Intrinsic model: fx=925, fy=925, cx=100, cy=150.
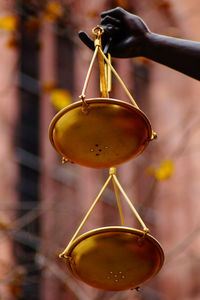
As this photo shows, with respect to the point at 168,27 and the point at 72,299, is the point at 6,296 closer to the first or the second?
the point at 72,299

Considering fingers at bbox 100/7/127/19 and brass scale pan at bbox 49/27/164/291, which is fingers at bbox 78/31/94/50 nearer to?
fingers at bbox 100/7/127/19

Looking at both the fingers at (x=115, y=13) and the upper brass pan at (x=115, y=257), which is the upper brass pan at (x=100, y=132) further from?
the fingers at (x=115, y=13)

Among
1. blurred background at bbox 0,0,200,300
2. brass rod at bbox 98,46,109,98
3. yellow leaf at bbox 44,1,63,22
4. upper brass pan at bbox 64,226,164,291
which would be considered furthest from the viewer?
blurred background at bbox 0,0,200,300

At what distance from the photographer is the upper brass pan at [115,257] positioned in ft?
14.5

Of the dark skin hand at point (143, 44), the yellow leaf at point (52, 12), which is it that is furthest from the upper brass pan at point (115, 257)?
the yellow leaf at point (52, 12)

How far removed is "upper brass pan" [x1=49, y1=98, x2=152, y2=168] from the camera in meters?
4.46

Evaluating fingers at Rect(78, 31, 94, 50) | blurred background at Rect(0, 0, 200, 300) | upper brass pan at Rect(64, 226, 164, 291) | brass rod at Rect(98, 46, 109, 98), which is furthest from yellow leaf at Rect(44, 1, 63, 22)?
upper brass pan at Rect(64, 226, 164, 291)

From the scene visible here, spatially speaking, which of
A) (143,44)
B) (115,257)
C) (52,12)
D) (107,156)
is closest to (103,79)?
(143,44)

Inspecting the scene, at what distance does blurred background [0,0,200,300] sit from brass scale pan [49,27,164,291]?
24.9 ft

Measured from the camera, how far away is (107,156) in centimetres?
458

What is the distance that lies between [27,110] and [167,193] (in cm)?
267

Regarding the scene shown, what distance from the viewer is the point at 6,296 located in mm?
11383

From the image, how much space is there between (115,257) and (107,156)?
50cm

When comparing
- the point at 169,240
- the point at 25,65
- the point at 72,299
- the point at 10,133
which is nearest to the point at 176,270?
the point at 169,240
